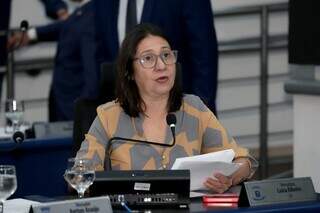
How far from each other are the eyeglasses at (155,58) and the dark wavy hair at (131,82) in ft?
0.22

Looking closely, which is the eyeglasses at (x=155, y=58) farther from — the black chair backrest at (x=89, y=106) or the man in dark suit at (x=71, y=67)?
the man in dark suit at (x=71, y=67)

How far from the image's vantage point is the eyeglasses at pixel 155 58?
14.2ft

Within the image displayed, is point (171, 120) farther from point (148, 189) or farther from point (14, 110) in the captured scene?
point (14, 110)

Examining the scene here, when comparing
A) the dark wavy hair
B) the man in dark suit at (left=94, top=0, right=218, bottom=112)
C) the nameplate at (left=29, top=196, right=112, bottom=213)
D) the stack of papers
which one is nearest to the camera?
the nameplate at (left=29, top=196, right=112, bottom=213)

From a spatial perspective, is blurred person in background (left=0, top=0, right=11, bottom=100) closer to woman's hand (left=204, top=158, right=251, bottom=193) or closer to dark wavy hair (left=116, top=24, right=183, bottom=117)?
dark wavy hair (left=116, top=24, right=183, bottom=117)

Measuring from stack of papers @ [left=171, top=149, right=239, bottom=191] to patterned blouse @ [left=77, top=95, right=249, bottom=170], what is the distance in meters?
0.32

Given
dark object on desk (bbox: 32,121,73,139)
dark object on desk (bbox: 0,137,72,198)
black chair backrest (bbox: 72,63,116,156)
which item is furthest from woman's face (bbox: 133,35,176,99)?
dark object on desk (bbox: 32,121,73,139)

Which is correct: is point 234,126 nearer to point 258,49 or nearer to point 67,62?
point 258,49

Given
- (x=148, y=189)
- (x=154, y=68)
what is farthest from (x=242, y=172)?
(x=148, y=189)

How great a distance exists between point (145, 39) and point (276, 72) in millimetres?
4569

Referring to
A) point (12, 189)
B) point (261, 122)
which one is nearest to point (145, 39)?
point (12, 189)

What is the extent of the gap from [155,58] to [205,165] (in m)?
0.64

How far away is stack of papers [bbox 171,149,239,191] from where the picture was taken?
3.87 m

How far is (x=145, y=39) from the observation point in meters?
4.40
